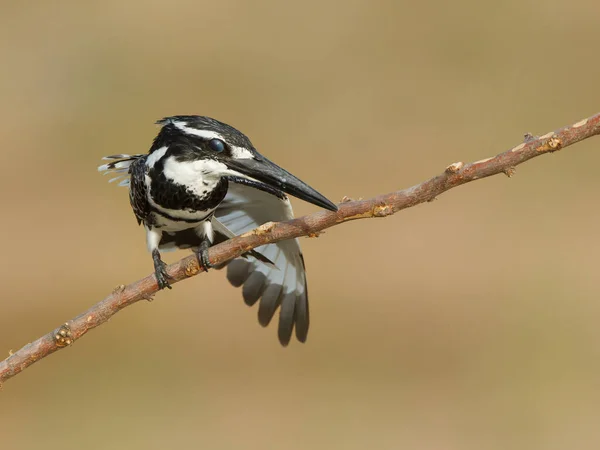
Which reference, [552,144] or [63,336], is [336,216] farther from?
[63,336]

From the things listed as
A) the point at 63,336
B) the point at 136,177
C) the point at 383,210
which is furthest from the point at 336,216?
the point at 136,177

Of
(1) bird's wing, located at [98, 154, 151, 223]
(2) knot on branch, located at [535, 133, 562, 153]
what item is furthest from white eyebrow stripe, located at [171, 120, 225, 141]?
(2) knot on branch, located at [535, 133, 562, 153]

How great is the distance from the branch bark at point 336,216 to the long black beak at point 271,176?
21 centimetres

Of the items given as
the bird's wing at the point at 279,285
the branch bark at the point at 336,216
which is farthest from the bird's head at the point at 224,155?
the bird's wing at the point at 279,285

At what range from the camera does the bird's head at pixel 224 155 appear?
2584 mm

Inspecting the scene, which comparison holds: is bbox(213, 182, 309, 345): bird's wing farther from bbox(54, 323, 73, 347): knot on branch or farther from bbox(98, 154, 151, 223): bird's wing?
bbox(54, 323, 73, 347): knot on branch

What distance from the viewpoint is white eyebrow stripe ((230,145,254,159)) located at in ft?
8.64

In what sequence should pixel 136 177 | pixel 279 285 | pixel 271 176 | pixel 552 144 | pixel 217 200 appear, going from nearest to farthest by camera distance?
pixel 552 144 → pixel 271 176 → pixel 217 200 → pixel 136 177 → pixel 279 285

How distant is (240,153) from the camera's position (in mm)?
2635

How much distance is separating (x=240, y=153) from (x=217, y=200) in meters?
0.28

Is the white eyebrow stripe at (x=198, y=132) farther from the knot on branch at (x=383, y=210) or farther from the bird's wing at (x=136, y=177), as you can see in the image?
the knot on branch at (x=383, y=210)

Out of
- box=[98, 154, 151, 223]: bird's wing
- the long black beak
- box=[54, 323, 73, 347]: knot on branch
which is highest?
box=[98, 154, 151, 223]: bird's wing

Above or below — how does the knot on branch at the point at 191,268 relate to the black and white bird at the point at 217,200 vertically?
below

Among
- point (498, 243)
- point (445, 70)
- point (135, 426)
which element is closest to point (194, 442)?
point (135, 426)
